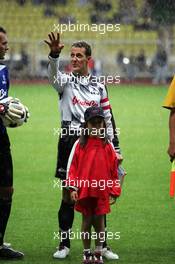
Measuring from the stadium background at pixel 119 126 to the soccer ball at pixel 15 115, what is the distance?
1124 mm

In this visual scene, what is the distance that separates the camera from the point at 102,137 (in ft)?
24.1

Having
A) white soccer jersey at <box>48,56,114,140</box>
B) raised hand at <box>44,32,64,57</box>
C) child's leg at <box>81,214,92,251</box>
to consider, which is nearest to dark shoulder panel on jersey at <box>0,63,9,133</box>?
white soccer jersey at <box>48,56,114,140</box>

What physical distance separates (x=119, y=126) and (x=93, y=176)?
1303cm

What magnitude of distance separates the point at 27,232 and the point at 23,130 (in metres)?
10.6

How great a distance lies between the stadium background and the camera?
344 inches

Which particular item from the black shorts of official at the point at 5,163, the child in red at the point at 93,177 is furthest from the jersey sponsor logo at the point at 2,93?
the child in red at the point at 93,177

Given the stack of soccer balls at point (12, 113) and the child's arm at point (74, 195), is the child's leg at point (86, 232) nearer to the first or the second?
the child's arm at point (74, 195)

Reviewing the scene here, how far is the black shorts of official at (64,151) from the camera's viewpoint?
7.73 metres

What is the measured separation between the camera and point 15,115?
754cm

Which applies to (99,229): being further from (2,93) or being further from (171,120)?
(2,93)

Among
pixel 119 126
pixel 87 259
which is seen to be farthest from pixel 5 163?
pixel 119 126

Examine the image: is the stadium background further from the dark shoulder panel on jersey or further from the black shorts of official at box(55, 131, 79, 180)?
the dark shoulder panel on jersey

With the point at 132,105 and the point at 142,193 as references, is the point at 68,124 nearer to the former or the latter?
the point at 142,193

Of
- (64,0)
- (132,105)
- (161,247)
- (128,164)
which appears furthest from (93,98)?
(64,0)
